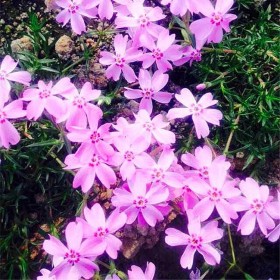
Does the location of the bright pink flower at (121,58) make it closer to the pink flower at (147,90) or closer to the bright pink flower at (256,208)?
the pink flower at (147,90)

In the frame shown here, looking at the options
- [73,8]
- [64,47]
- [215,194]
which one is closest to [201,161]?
[215,194]

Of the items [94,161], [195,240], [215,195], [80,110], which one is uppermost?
[80,110]

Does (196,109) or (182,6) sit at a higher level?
(182,6)

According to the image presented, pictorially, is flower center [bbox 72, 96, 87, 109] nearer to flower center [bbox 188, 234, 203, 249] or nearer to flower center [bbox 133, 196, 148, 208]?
flower center [bbox 133, 196, 148, 208]

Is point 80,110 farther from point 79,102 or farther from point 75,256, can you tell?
point 75,256

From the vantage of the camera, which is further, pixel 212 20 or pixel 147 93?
pixel 147 93

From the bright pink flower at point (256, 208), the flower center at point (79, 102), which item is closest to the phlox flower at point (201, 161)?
the bright pink flower at point (256, 208)
